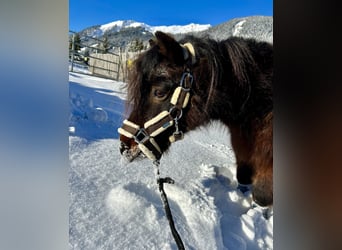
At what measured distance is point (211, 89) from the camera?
29.9 inches

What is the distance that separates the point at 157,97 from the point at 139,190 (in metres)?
0.26

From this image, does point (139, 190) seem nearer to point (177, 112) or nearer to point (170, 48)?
point (177, 112)

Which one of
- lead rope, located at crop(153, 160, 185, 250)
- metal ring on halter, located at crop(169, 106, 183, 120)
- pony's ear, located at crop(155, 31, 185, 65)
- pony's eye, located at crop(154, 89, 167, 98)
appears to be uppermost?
pony's ear, located at crop(155, 31, 185, 65)

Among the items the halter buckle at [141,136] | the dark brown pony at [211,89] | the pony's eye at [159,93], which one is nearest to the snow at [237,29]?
the dark brown pony at [211,89]

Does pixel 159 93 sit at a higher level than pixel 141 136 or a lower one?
higher

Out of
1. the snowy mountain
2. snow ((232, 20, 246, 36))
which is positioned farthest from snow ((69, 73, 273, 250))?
snow ((232, 20, 246, 36))

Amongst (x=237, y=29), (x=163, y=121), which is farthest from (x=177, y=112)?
(x=237, y=29)

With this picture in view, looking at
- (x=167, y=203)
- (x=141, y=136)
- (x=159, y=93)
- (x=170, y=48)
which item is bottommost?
(x=167, y=203)

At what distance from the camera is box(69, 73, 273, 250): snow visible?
2.42 feet

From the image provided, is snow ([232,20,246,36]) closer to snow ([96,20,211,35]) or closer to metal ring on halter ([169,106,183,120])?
snow ([96,20,211,35])

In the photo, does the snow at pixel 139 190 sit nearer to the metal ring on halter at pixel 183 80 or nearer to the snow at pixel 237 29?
the metal ring on halter at pixel 183 80
